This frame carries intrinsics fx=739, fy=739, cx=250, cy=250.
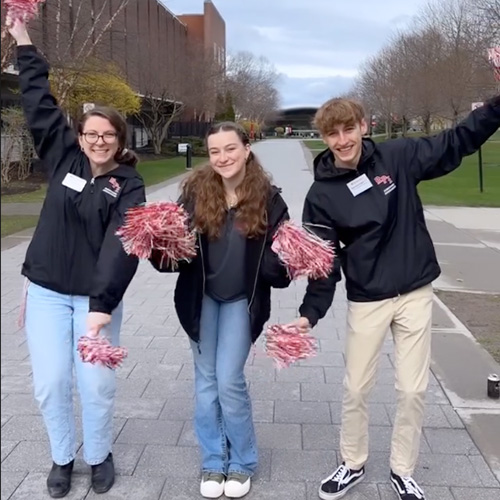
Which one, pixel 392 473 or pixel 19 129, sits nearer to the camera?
pixel 392 473

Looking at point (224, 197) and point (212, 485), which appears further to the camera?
point (212, 485)

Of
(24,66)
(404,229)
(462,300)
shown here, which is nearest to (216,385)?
(404,229)

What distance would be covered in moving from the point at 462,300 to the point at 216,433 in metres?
5.59

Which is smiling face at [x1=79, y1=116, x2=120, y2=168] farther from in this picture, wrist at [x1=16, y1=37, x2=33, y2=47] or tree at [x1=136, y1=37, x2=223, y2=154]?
tree at [x1=136, y1=37, x2=223, y2=154]

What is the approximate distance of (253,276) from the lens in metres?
3.55

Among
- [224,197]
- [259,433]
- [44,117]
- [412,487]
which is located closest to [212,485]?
[259,433]

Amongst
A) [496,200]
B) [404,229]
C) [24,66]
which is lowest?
[496,200]

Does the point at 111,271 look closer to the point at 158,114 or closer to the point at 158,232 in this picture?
the point at 158,232

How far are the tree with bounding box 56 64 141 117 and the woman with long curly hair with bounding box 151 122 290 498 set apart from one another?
15.3 metres

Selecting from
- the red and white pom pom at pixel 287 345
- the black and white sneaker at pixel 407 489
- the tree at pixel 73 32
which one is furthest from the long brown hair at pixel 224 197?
the tree at pixel 73 32

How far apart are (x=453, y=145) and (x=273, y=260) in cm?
103

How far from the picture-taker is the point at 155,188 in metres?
23.6

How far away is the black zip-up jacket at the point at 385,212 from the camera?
3521 millimetres

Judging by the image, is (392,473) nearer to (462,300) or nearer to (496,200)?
(462,300)
